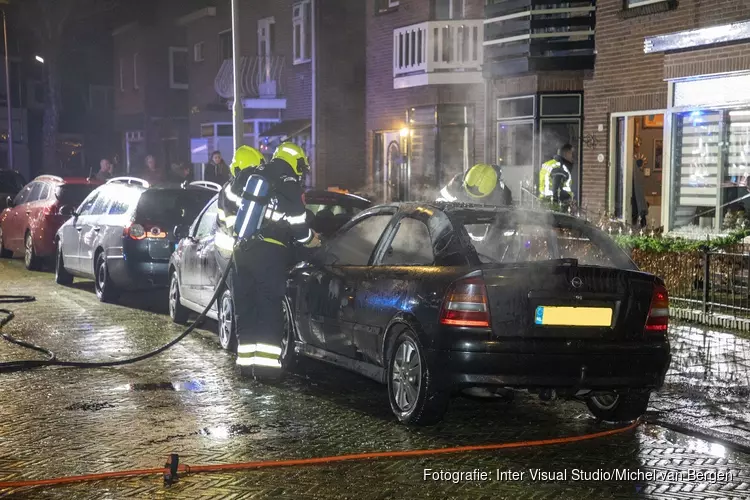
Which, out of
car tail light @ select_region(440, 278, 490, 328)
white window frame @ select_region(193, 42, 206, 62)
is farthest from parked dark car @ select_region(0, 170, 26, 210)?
car tail light @ select_region(440, 278, 490, 328)

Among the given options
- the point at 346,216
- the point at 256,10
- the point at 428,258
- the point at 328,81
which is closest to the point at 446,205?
the point at 428,258

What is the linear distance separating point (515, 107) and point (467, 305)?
565 inches

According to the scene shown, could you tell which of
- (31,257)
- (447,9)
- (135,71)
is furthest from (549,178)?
(135,71)

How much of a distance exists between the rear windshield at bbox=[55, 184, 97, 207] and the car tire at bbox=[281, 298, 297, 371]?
10.2 metres

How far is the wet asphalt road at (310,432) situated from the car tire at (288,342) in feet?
0.48

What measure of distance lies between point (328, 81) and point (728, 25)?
1519 cm

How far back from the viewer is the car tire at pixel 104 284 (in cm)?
1420

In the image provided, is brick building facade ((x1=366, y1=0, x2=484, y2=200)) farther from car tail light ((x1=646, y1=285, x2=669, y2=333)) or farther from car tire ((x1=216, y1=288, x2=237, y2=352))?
car tail light ((x1=646, y1=285, x2=669, y2=333))

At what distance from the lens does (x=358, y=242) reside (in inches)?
347

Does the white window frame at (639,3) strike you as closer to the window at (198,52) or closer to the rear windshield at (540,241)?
the rear windshield at (540,241)

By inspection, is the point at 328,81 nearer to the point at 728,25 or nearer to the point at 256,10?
the point at 256,10

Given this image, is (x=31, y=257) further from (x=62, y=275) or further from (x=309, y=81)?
(x=309, y=81)

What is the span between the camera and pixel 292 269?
8953 mm

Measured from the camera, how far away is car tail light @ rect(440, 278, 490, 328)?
678 centimetres
